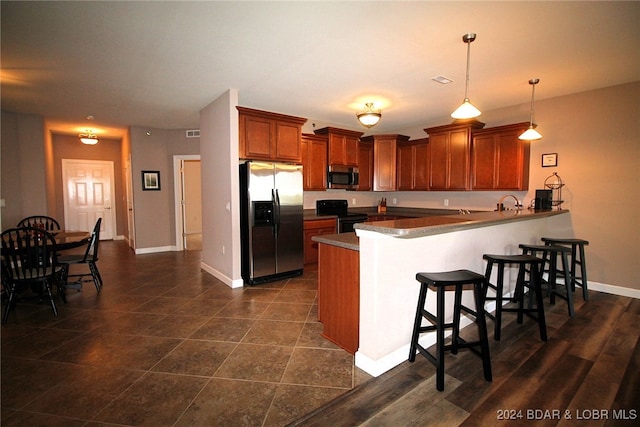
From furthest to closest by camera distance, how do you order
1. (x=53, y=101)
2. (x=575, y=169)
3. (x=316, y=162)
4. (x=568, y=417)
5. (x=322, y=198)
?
(x=322, y=198) → (x=316, y=162) → (x=53, y=101) → (x=575, y=169) → (x=568, y=417)

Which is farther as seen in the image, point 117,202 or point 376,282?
point 117,202

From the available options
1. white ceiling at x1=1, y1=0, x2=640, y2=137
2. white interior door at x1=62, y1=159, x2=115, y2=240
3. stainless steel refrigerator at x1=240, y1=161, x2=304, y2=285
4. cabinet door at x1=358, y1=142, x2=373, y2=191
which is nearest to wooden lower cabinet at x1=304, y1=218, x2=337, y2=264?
stainless steel refrigerator at x1=240, y1=161, x2=304, y2=285

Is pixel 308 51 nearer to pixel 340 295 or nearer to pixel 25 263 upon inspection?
pixel 340 295

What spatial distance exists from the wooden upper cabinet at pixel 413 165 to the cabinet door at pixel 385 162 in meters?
0.13

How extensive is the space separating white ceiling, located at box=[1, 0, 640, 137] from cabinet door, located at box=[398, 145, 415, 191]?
1324 millimetres

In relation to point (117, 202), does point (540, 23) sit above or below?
above

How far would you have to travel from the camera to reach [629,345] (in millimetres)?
2473

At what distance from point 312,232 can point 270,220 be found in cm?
96

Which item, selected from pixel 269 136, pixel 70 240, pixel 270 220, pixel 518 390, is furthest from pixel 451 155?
pixel 70 240

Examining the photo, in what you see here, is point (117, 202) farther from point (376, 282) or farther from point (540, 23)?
point (540, 23)

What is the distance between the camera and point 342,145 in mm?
5535

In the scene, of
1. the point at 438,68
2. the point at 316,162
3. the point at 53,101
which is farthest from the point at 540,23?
the point at 53,101

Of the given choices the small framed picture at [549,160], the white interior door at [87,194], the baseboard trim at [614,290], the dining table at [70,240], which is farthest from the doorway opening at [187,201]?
the baseboard trim at [614,290]

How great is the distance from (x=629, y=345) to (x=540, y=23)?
278cm
